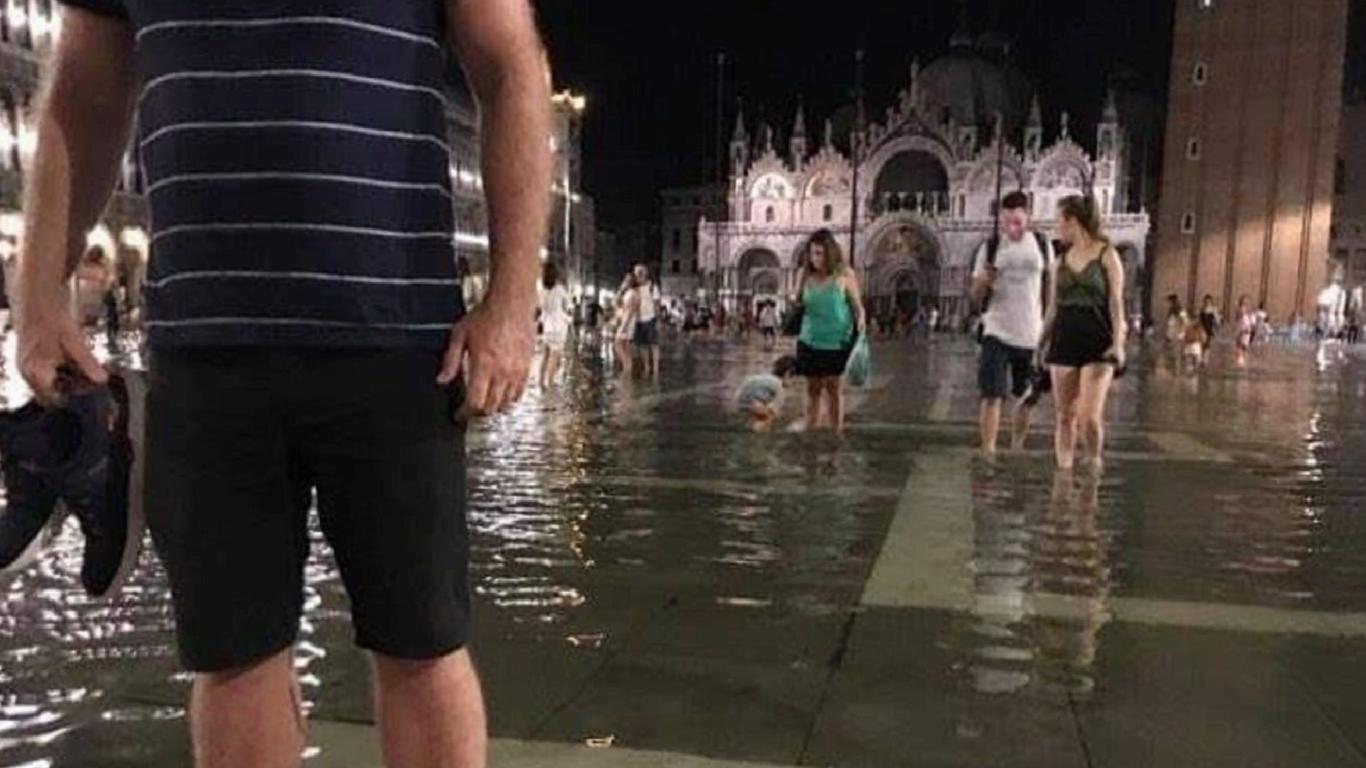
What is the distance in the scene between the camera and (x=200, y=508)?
196 cm

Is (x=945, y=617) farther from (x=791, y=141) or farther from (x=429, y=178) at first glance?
(x=791, y=141)

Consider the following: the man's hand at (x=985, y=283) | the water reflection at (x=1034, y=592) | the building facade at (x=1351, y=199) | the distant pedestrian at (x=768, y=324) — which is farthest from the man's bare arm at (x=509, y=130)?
the building facade at (x=1351, y=199)

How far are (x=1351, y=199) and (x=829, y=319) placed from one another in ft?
251

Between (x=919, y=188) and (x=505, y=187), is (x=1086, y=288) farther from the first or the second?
(x=919, y=188)

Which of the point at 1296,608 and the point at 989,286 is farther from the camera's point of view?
the point at 989,286

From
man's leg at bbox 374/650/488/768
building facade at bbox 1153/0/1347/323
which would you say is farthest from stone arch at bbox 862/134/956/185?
man's leg at bbox 374/650/488/768

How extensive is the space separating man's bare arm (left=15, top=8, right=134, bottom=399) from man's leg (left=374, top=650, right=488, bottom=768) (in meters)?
0.74

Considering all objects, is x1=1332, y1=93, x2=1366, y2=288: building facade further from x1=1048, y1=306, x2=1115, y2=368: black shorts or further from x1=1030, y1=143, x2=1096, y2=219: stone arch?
x1=1048, y1=306, x2=1115, y2=368: black shorts

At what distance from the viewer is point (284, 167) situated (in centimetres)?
189

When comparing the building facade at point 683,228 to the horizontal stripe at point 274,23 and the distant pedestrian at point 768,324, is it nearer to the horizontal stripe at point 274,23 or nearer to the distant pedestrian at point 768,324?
the distant pedestrian at point 768,324

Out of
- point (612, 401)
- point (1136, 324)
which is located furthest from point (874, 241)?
point (612, 401)

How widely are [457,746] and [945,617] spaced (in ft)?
8.54

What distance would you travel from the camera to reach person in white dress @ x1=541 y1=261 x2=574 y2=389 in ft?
50.8

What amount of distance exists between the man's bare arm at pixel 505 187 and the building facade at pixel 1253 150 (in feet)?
211
